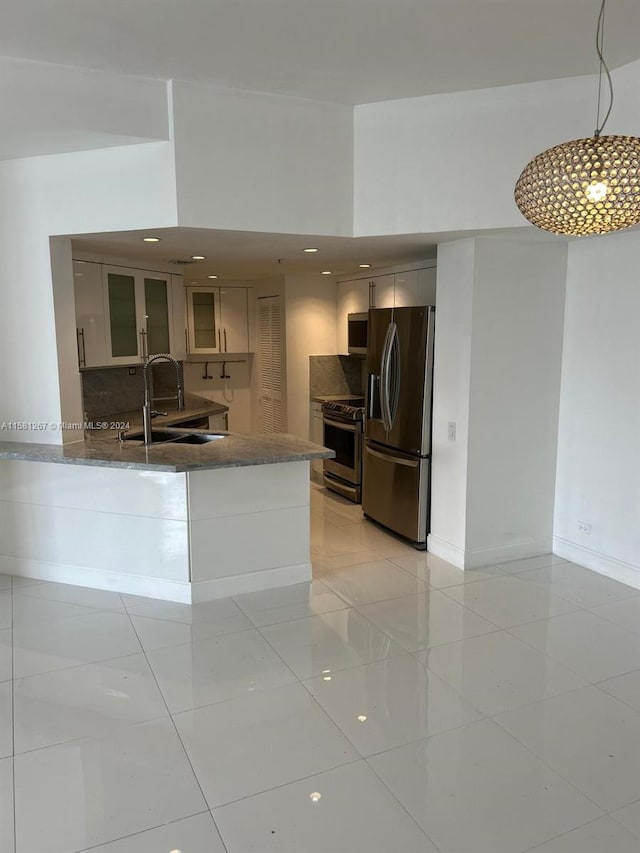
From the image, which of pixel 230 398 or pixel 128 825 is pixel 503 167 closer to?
pixel 128 825

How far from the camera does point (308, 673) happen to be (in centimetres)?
287

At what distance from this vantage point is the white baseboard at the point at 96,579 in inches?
143

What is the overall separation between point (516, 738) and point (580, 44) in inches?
119

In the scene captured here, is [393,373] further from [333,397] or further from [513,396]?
[333,397]

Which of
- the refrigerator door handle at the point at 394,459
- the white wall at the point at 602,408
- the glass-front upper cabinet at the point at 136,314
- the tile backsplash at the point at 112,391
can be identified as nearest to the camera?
the white wall at the point at 602,408

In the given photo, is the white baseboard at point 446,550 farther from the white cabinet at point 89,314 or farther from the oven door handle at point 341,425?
the white cabinet at point 89,314

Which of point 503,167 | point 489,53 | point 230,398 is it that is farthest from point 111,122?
point 230,398

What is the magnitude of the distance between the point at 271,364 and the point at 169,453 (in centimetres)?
354

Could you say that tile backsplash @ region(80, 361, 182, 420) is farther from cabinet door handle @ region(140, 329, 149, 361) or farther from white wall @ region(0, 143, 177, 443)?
white wall @ region(0, 143, 177, 443)

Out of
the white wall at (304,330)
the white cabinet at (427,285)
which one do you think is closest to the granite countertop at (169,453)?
the white cabinet at (427,285)

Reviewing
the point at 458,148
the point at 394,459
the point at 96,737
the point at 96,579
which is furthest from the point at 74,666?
the point at 458,148

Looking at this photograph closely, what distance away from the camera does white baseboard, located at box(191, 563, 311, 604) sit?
364 cm

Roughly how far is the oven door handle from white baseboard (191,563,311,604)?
1897 millimetres

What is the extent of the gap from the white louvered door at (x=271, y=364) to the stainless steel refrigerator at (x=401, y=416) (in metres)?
1.86
